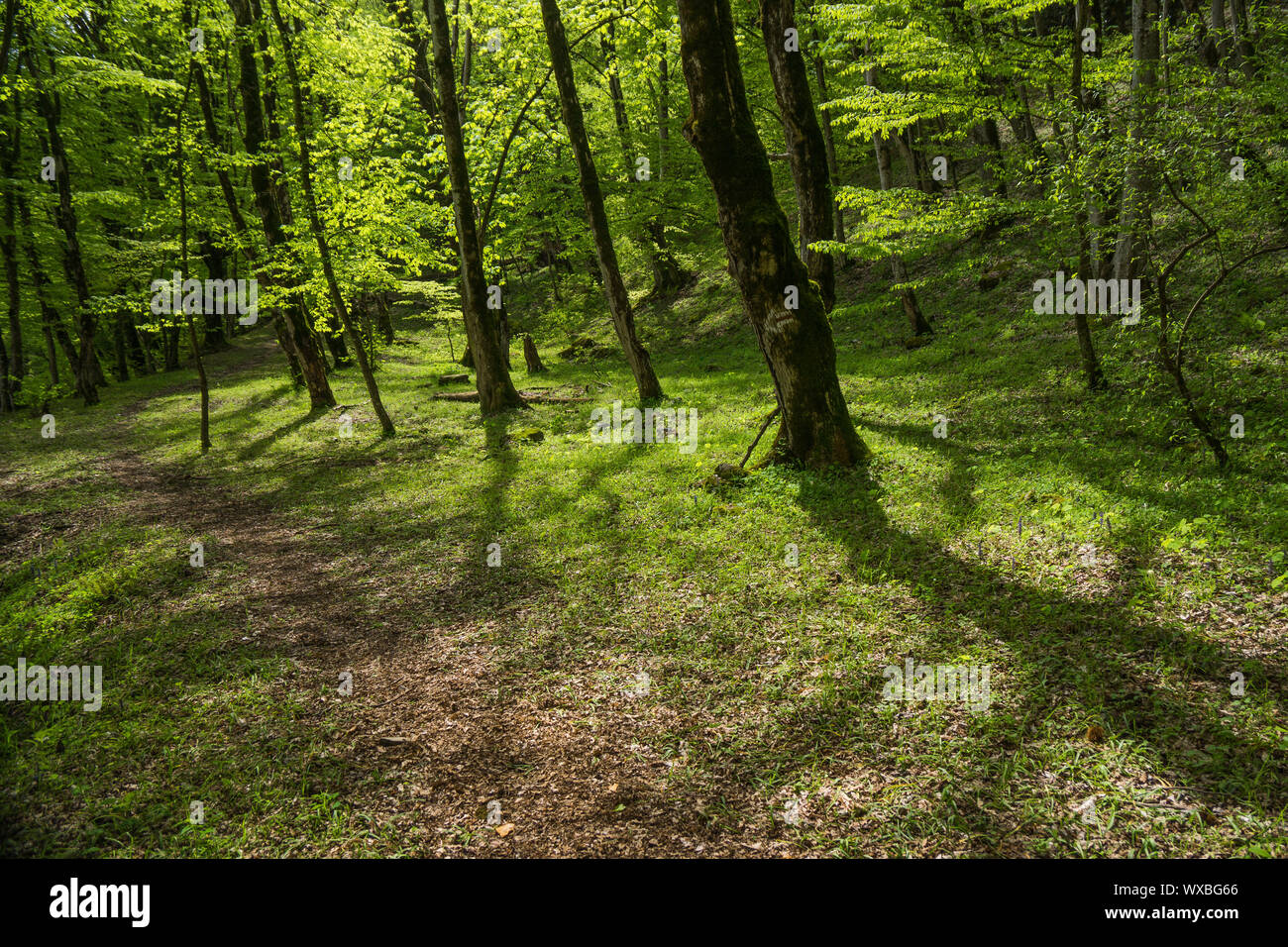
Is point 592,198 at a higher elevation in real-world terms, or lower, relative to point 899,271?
higher

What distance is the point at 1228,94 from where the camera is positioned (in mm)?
5840

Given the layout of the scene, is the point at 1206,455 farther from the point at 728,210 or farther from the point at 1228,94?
the point at 728,210

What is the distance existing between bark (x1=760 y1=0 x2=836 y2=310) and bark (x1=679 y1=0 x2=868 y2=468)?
1.69 metres

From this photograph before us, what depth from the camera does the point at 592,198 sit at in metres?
13.5

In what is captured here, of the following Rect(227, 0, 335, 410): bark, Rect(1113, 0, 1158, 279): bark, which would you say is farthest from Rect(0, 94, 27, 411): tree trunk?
Rect(1113, 0, 1158, 279): bark

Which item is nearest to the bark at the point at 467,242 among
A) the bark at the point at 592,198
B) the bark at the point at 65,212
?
the bark at the point at 592,198

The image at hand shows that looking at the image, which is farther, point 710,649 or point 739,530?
point 739,530

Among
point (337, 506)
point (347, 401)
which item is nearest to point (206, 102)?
point (347, 401)

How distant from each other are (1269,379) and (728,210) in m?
6.88

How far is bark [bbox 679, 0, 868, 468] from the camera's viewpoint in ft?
25.1

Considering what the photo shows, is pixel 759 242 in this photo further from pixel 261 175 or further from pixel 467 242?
pixel 261 175

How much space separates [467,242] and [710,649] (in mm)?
12689

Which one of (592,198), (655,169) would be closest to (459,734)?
(592,198)

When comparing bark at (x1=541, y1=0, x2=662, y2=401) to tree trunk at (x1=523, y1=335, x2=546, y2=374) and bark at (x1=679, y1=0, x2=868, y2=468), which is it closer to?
bark at (x1=679, y1=0, x2=868, y2=468)
